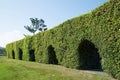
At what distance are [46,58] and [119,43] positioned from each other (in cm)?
1341

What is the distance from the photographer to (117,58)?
39.6ft

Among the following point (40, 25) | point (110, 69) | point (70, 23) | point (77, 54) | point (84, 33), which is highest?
point (40, 25)

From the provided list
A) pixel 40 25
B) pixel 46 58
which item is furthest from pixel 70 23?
pixel 40 25

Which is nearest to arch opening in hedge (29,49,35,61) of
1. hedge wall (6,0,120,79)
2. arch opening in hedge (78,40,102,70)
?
hedge wall (6,0,120,79)

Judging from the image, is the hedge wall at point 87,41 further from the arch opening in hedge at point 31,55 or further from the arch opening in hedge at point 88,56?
the arch opening in hedge at point 31,55

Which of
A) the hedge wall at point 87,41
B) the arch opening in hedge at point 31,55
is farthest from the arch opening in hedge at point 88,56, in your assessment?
the arch opening in hedge at point 31,55

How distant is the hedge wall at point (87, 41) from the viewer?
12.3 metres

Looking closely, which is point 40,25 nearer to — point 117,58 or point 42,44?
point 42,44

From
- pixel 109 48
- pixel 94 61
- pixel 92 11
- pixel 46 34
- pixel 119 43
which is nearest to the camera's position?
pixel 119 43

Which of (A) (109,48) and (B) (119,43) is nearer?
(B) (119,43)

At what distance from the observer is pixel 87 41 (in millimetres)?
16828

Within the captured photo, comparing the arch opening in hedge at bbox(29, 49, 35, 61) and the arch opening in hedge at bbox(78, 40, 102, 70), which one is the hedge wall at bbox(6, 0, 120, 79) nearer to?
A: the arch opening in hedge at bbox(78, 40, 102, 70)

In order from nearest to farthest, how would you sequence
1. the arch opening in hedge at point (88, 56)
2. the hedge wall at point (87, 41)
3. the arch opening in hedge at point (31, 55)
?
the hedge wall at point (87, 41), the arch opening in hedge at point (88, 56), the arch opening in hedge at point (31, 55)

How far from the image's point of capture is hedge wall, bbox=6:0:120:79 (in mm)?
12320
